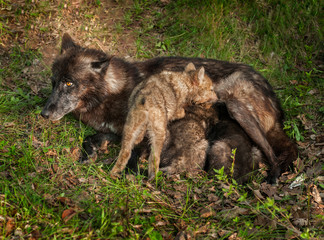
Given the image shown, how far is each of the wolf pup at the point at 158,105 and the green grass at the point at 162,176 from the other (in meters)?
0.40

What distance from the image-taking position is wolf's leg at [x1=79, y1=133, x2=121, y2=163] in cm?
490

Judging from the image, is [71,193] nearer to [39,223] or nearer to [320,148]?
[39,223]

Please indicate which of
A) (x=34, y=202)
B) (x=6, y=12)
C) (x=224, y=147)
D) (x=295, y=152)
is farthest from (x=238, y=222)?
(x=6, y=12)

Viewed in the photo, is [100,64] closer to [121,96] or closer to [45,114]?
[121,96]

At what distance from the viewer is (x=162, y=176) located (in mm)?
4273

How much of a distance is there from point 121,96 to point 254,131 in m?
2.17

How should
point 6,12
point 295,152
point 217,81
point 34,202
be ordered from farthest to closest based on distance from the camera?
point 6,12
point 217,81
point 295,152
point 34,202

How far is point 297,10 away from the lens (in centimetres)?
A: 720

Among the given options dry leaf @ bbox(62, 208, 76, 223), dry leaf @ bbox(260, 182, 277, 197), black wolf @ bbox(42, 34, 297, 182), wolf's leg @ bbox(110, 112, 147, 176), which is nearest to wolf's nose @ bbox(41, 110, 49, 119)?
black wolf @ bbox(42, 34, 297, 182)

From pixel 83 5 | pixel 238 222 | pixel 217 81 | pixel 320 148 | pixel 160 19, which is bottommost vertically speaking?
pixel 320 148

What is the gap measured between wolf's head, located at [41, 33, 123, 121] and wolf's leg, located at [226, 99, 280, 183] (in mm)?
1926

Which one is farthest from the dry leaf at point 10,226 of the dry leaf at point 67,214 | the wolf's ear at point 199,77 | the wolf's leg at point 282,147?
the wolf's leg at point 282,147

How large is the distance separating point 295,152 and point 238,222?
6.13 ft

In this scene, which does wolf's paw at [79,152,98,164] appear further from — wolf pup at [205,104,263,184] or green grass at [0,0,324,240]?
wolf pup at [205,104,263,184]
